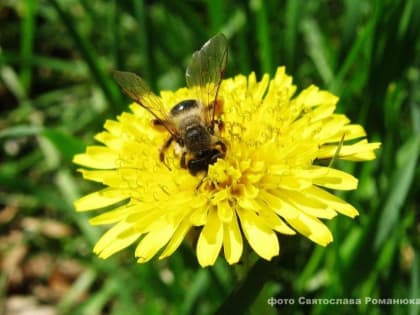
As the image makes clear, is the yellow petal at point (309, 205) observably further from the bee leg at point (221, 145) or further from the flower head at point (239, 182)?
the bee leg at point (221, 145)

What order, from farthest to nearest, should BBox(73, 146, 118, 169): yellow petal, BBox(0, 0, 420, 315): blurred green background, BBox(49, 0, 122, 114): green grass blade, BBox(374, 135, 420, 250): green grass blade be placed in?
BBox(49, 0, 122, 114): green grass blade < BBox(0, 0, 420, 315): blurred green background < BBox(374, 135, 420, 250): green grass blade < BBox(73, 146, 118, 169): yellow petal

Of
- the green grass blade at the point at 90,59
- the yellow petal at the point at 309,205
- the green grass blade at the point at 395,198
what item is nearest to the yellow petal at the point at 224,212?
the yellow petal at the point at 309,205

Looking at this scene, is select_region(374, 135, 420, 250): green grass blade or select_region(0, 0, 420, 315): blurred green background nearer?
select_region(374, 135, 420, 250): green grass blade

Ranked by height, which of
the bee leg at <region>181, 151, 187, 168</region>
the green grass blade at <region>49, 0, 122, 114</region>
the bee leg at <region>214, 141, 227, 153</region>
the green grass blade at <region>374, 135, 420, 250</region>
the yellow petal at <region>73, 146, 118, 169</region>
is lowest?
the green grass blade at <region>374, 135, 420, 250</region>

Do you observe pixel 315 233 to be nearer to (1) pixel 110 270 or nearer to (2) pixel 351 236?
(2) pixel 351 236

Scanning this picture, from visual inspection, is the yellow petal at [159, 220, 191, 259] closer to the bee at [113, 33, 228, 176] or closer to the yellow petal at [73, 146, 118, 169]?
the bee at [113, 33, 228, 176]

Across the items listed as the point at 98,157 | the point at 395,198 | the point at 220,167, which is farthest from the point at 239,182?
the point at 395,198

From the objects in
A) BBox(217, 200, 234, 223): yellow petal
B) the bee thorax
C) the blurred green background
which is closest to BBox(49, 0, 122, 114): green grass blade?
the blurred green background
